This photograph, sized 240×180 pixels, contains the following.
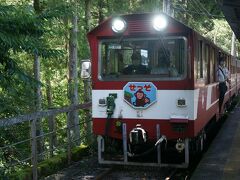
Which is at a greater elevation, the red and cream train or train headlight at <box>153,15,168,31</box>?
train headlight at <box>153,15,168,31</box>

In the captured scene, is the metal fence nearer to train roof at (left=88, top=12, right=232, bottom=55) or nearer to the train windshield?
the train windshield

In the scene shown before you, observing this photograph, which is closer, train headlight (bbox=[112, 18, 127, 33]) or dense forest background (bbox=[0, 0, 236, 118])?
dense forest background (bbox=[0, 0, 236, 118])

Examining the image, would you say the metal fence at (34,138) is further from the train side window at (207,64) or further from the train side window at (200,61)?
the train side window at (207,64)

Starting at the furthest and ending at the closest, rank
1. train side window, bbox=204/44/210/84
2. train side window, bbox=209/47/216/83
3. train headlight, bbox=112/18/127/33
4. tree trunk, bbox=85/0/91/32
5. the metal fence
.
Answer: tree trunk, bbox=85/0/91/32, train side window, bbox=209/47/216/83, train side window, bbox=204/44/210/84, train headlight, bbox=112/18/127/33, the metal fence

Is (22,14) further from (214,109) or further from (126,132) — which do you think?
(214,109)

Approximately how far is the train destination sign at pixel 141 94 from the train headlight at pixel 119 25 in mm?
983

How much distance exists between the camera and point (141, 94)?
783 centimetres

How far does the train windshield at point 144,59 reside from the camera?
7.83 m

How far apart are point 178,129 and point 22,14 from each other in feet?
11.3

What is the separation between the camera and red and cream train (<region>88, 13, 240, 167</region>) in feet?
25.3

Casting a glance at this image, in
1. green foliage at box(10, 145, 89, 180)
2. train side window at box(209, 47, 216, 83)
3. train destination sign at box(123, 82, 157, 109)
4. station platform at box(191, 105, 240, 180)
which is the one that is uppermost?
train side window at box(209, 47, 216, 83)

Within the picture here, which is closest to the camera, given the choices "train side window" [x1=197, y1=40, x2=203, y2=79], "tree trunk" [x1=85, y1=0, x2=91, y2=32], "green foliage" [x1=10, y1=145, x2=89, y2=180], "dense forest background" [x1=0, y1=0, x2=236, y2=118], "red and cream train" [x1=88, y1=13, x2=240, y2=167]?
"dense forest background" [x1=0, y1=0, x2=236, y2=118]

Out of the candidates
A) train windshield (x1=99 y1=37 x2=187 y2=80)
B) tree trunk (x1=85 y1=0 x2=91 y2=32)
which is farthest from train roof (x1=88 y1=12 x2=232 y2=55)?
tree trunk (x1=85 y1=0 x2=91 y2=32)

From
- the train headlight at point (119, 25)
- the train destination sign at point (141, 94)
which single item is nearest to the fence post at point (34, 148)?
the train destination sign at point (141, 94)
